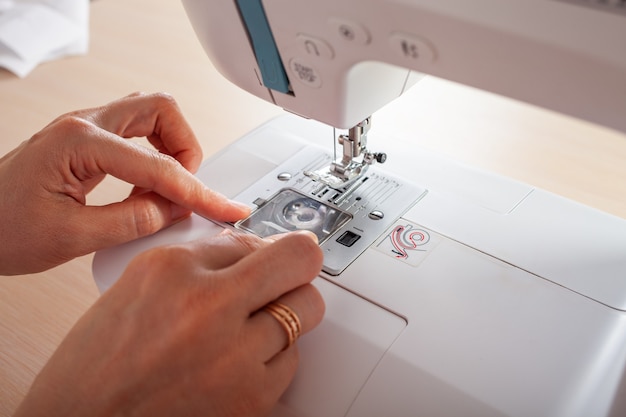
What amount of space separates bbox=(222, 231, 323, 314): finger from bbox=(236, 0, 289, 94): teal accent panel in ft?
0.65

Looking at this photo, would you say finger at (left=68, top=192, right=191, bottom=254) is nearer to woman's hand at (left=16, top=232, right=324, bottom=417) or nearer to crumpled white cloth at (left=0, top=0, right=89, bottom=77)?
woman's hand at (left=16, top=232, right=324, bottom=417)

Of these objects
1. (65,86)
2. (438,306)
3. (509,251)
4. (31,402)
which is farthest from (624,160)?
(65,86)

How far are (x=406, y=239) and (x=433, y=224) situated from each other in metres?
0.05

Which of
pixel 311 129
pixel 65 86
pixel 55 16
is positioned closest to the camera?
pixel 311 129

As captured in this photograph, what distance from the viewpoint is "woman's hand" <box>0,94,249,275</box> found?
722mm

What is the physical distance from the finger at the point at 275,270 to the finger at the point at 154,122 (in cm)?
31

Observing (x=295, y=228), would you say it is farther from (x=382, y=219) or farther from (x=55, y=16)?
(x=55, y=16)

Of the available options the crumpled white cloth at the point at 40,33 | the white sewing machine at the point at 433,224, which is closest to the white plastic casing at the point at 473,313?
the white sewing machine at the point at 433,224

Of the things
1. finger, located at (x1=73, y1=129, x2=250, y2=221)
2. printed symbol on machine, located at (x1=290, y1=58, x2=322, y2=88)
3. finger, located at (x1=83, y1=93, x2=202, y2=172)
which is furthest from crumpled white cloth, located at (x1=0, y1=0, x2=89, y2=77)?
printed symbol on machine, located at (x1=290, y1=58, x2=322, y2=88)

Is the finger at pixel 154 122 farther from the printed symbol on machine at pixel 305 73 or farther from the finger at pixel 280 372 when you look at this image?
the finger at pixel 280 372

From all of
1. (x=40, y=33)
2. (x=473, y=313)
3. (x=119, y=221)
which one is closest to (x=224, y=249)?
(x=119, y=221)

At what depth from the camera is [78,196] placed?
756 mm

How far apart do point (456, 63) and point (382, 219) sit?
271 millimetres

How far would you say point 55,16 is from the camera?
1.44 m
